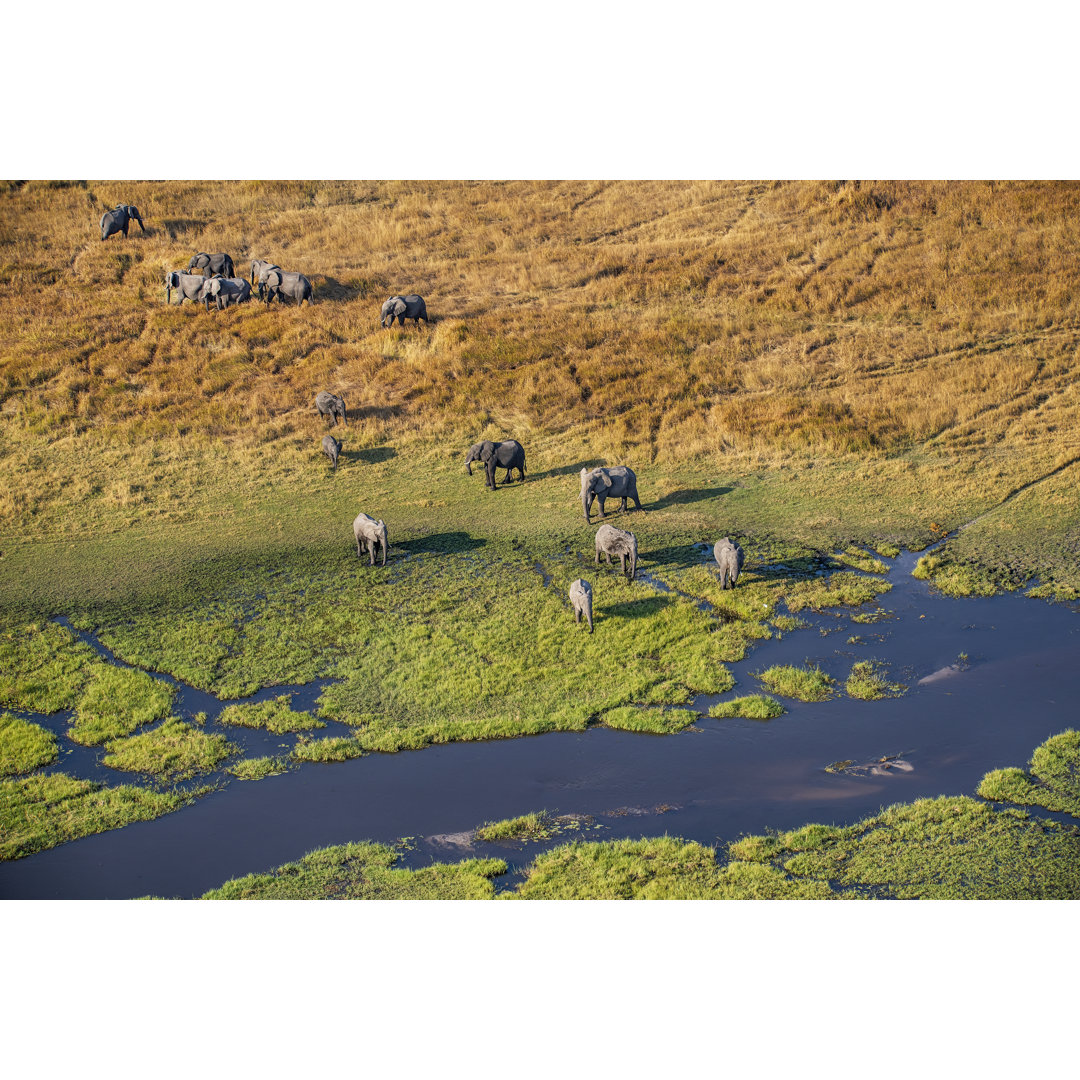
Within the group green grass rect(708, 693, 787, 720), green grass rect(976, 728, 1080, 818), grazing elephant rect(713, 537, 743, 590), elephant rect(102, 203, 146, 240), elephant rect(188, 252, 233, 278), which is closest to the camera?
green grass rect(976, 728, 1080, 818)

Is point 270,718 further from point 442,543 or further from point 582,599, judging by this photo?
point 442,543

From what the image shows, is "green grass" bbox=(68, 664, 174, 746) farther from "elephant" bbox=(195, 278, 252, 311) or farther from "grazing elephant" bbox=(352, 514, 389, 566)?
"elephant" bbox=(195, 278, 252, 311)

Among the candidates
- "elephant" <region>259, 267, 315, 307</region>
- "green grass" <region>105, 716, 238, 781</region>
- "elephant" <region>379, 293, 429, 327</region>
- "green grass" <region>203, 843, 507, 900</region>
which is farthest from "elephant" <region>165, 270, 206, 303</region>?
"green grass" <region>203, 843, 507, 900</region>

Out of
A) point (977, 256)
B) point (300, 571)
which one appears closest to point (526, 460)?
point (300, 571)

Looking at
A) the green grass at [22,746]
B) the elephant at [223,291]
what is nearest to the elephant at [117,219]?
the elephant at [223,291]

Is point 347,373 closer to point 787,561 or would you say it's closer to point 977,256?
point 787,561
